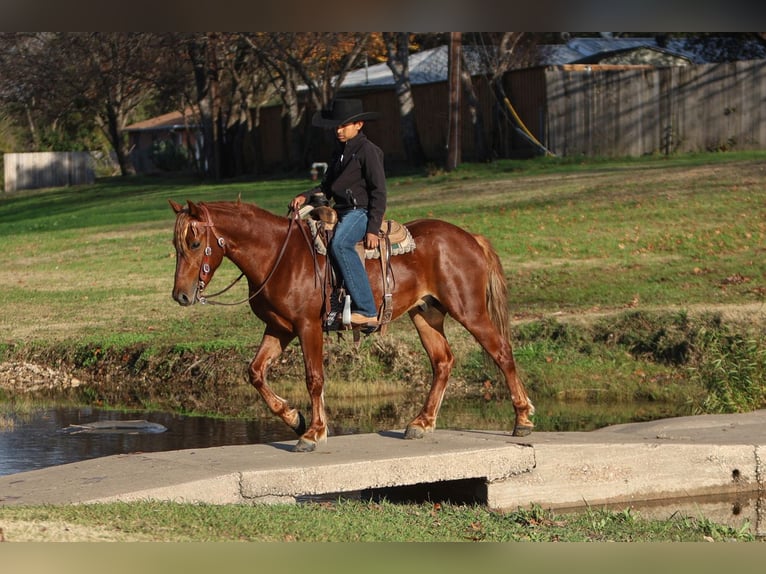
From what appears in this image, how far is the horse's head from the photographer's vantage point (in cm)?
988

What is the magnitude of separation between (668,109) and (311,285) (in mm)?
23502

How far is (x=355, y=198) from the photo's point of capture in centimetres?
1052

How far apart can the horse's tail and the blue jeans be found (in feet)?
4.31

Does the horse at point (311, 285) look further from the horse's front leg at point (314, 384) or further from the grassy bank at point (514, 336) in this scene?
the grassy bank at point (514, 336)

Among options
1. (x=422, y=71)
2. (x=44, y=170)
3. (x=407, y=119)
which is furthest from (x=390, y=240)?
(x=44, y=170)

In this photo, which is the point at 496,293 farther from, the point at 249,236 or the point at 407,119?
the point at 407,119

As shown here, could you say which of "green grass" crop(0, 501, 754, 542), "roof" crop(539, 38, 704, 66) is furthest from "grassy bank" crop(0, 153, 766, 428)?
"roof" crop(539, 38, 704, 66)

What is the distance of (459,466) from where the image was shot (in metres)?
10.4

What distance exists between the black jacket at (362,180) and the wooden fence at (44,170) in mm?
38996

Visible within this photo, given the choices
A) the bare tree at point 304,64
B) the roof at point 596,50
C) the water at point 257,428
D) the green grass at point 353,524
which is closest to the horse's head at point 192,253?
the green grass at point 353,524
